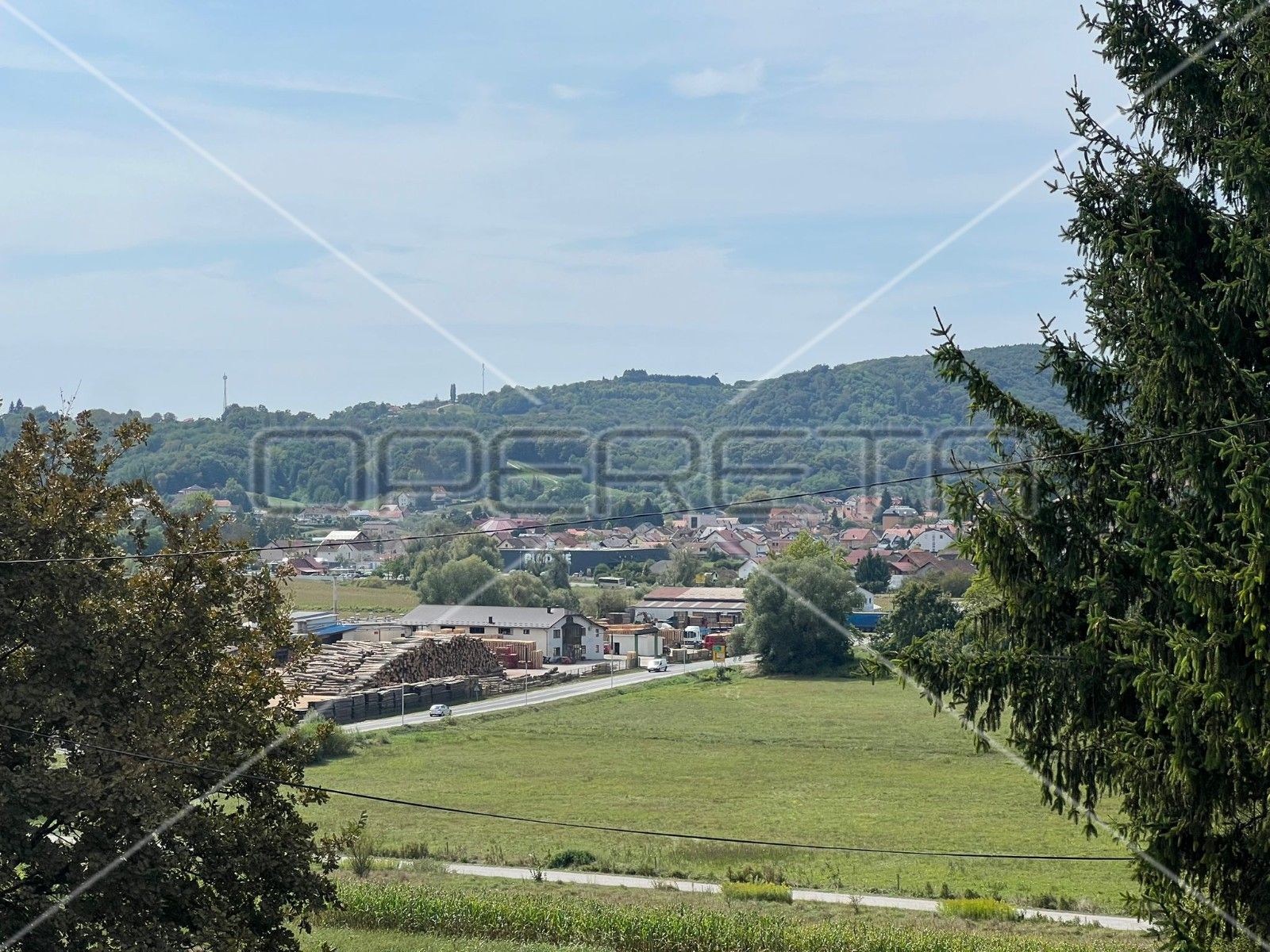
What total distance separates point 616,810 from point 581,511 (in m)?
100

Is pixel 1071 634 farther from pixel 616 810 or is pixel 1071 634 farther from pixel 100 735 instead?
pixel 616 810

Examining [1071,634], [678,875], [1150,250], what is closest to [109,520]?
[1071,634]

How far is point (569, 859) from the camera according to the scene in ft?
68.8

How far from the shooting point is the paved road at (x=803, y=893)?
658 inches

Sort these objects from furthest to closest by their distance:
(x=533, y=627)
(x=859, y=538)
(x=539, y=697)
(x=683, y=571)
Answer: (x=859, y=538) < (x=683, y=571) < (x=533, y=627) < (x=539, y=697)

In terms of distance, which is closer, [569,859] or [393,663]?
[569,859]

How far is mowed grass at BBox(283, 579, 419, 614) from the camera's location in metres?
77.0

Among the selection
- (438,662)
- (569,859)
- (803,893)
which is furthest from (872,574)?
(803,893)

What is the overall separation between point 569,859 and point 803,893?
4.50 metres

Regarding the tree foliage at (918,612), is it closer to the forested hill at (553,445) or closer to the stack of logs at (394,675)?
the stack of logs at (394,675)

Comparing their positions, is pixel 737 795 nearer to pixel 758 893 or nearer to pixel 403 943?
pixel 758 893

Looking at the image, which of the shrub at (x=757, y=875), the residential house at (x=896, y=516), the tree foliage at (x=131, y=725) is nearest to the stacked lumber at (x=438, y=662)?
the shrub at (x=757, y=875)

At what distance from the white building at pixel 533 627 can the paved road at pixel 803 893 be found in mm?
40455

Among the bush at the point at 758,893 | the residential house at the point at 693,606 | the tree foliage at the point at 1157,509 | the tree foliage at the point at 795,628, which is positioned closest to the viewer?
the tree foliage at the point at 1157,509
